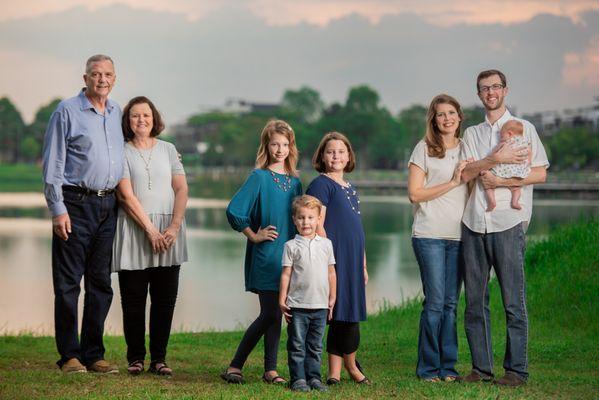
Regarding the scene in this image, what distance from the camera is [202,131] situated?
138625mm

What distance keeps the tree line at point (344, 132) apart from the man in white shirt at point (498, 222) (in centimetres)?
7698

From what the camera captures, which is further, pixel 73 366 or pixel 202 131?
pixel 202 131

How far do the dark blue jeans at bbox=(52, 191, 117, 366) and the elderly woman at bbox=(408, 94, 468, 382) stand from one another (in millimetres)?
2004

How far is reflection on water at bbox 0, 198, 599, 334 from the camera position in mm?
14625

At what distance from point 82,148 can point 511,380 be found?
3139 millimetres

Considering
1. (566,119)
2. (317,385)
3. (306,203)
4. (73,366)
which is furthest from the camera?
(566,119)

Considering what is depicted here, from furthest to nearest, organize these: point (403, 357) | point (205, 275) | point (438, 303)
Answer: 1. point (205, 275)
2. point (403, 357)
3. point (438, 303)

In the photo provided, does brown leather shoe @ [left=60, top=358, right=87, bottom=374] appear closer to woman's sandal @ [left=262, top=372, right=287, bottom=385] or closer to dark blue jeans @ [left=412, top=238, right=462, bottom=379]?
woman's sandal @ [left=262, top=372, right=287, bottom=385]

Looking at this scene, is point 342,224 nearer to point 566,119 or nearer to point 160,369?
point 160,369

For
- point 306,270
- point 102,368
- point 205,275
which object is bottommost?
point 205,275

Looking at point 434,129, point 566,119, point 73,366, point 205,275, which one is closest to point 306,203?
point 434,129

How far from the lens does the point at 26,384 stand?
223 inches

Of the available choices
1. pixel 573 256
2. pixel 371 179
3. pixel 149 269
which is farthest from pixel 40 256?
pixel 371 179

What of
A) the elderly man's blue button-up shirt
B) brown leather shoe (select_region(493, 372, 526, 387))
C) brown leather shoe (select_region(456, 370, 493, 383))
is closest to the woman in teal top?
the elderly man's blue button-up shirt
